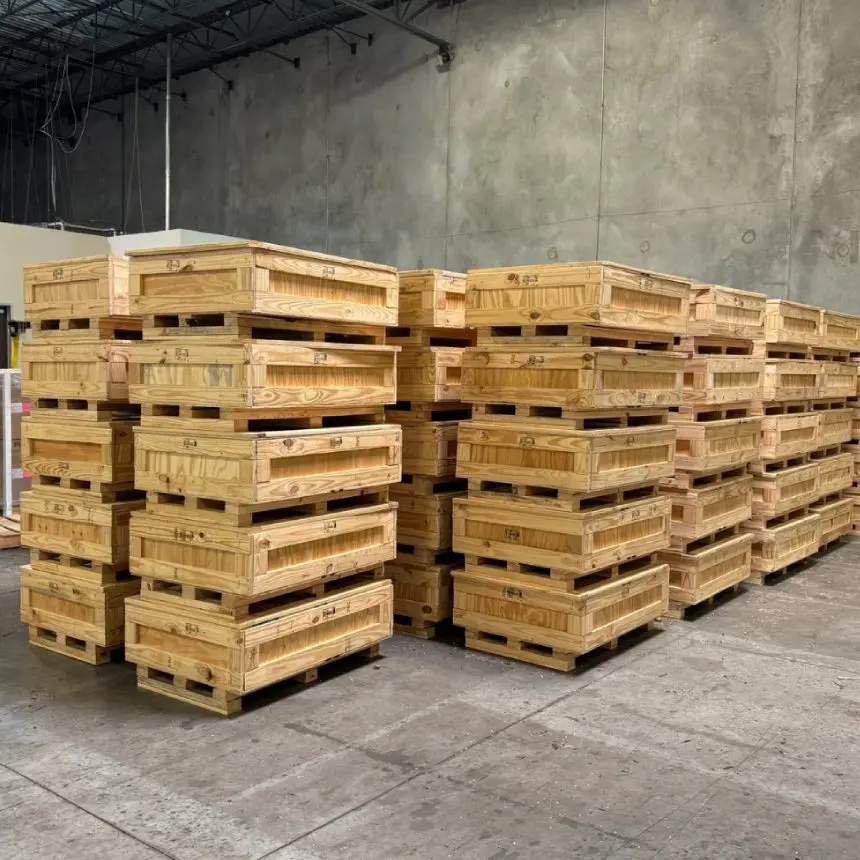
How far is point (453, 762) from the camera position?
175 inches

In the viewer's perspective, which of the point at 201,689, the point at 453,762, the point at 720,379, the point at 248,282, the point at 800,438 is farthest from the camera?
the point at 800,438

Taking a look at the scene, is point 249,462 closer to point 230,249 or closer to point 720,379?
point 230,249

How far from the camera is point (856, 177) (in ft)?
37.6

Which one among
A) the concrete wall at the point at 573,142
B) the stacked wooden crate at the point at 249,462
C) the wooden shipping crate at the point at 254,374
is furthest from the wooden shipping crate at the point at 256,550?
the concrete wall at the point at 573,142

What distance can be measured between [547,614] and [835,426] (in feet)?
19.6

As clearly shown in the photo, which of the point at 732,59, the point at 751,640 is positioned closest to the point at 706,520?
the point at 751,640

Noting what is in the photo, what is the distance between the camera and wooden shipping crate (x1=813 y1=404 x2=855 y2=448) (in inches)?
385

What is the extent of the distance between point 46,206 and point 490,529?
22.6 m

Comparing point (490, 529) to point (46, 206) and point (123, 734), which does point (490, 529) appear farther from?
point (46, 206)

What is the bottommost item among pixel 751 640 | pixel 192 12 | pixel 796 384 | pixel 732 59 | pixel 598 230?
pixel 751 640

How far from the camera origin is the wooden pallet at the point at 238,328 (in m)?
4.95

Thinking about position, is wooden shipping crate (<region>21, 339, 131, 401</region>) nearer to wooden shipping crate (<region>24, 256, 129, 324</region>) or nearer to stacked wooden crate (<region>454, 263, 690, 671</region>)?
wooden shipping crate (<region>24, 256, 129, 324</region>)

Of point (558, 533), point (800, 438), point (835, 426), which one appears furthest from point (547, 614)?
point (835, 426)

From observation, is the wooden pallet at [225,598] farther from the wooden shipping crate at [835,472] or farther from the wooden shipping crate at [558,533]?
the wooden shipping crate at [835,472]
